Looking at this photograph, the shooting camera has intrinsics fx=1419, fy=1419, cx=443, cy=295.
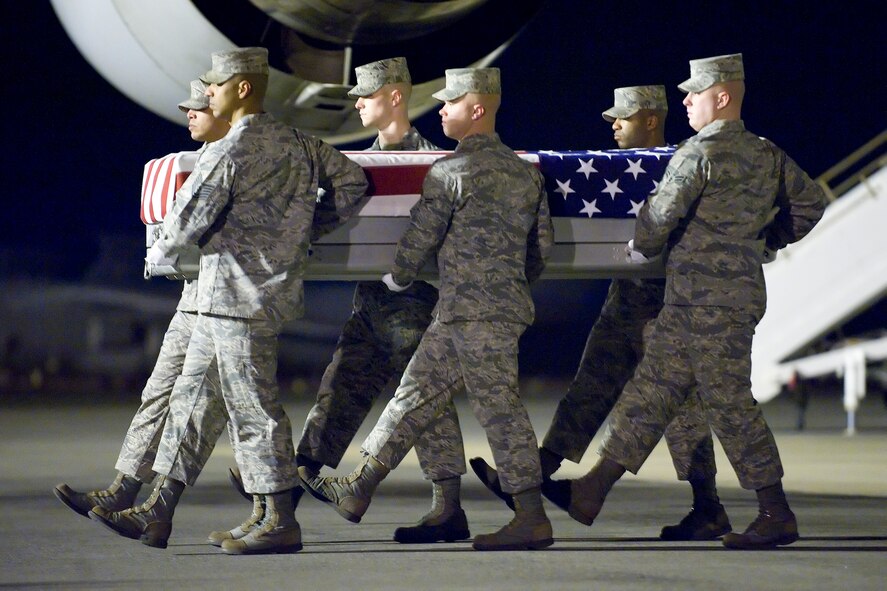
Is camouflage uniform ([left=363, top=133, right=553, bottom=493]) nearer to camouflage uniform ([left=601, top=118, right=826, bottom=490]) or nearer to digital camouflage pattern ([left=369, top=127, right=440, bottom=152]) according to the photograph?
camouflage uniform ([left=601, top=118, right=826, bottom=490])

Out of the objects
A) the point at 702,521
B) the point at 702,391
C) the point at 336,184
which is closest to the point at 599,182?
the point at 702,391

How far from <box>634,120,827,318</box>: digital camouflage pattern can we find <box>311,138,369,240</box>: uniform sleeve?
2.98ft

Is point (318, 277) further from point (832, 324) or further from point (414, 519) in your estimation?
point (832, 324)

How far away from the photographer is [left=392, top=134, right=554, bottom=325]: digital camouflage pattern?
4445 millimetres

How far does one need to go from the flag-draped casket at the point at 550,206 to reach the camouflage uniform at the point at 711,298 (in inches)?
12.5

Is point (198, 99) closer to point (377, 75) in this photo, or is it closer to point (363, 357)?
point (377, 75)

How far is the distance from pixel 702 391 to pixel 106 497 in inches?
77.2

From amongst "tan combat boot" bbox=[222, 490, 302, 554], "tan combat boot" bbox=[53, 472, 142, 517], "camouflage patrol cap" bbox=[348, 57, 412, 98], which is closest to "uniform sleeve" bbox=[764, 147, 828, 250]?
"camouflage patrol cap" bbox=[348, 57, 412, 98]

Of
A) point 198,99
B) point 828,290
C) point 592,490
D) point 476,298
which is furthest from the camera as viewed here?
point 828,290

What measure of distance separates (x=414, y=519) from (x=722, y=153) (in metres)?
1.76

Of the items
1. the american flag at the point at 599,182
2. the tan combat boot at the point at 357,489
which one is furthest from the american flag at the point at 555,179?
the tan combat boot at the point at 357,489

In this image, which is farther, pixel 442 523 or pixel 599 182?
pixel 599 182

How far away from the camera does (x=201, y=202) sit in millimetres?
4223

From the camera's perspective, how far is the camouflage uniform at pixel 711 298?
4.46 metres
